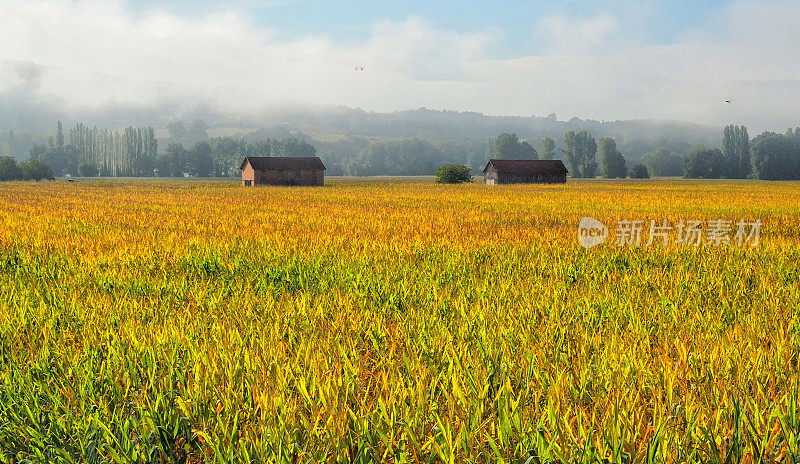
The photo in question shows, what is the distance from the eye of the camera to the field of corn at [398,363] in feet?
8.33

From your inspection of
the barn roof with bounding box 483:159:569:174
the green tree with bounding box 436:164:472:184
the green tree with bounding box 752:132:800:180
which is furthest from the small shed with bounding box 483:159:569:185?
the green tree with bounding box 752:132:800:180

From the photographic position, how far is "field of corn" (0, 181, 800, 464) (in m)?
2.54

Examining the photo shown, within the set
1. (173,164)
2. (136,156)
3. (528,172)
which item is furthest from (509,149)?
(136,156)

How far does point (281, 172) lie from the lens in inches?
3142

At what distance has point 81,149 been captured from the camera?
17388 centimetres

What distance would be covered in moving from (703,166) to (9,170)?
468ft

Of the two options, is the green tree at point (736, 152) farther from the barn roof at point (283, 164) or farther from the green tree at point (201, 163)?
the green tree at point (201, 163)

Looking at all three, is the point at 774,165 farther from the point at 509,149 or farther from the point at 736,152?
the point at 509,149

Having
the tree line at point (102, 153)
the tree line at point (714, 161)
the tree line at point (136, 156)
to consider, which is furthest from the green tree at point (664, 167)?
the tree line at point (102, 153)

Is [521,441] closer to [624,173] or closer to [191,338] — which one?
[191,338]

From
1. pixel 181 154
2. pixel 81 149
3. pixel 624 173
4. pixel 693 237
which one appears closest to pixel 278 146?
pixel 181 154

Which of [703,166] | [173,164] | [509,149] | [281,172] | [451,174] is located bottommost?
[451,174]

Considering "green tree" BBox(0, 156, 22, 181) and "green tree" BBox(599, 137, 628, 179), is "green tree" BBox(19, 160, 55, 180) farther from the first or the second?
"green tree" BBox(599, 137, 628, 179)

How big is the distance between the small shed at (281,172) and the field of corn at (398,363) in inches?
2862
